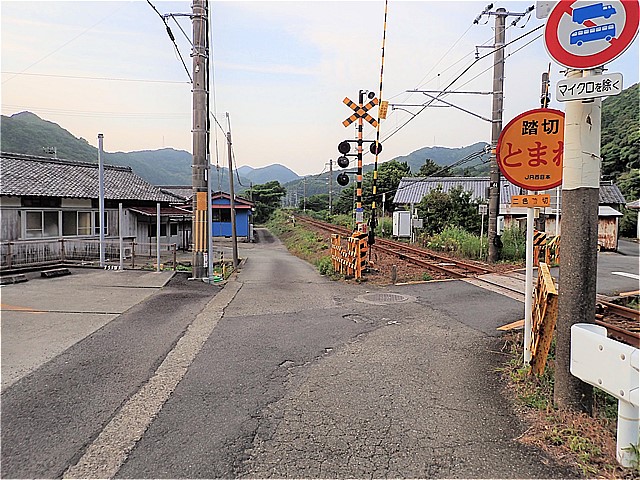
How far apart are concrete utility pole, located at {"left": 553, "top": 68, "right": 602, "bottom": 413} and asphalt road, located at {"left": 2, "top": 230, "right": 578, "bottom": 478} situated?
0.48 meters

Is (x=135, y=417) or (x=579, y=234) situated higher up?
(x=579, y=234)

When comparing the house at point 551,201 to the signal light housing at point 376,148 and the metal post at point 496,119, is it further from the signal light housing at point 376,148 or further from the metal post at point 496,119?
the signal light housing at point 376,148

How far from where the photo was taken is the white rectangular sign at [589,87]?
3.12 m

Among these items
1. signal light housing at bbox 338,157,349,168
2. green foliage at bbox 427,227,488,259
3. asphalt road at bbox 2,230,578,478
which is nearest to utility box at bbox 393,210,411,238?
green foliage at bbox 427,227,488,259

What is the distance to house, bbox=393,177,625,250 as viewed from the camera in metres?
17.9

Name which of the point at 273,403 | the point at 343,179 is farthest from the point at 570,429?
the point at 343,179

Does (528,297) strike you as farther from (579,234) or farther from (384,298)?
(384,298)

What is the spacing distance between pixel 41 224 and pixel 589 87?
639 inches

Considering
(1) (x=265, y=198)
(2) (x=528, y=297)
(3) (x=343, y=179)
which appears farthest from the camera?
(1) (x=265, y=198)

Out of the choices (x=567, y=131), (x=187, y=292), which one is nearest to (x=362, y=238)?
(x=187, y=292)

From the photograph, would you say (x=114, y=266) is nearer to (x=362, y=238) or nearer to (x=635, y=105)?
(x=362, y=238)

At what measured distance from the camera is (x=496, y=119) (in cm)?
1305

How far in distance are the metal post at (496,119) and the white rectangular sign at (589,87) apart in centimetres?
909

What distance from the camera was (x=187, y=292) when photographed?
31.1ft
